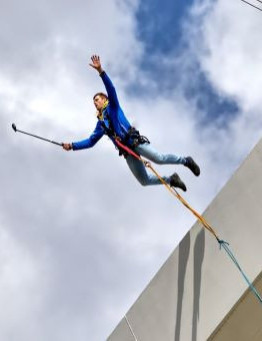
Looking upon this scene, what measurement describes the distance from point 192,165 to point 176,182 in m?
0.25

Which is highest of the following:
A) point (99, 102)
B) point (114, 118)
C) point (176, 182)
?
point (99, 102)

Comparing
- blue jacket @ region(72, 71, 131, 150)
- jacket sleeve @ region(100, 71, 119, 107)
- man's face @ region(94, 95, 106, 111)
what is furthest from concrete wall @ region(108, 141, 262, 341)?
man's face @ region(94, 95, 106, 111)

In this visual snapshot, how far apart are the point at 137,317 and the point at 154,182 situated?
1461 millimetres

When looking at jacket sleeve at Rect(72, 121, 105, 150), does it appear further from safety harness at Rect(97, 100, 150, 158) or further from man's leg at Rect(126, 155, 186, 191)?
man's leg at Rect(126, 155, 186, 191)

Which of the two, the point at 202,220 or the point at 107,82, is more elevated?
the point at 107,82

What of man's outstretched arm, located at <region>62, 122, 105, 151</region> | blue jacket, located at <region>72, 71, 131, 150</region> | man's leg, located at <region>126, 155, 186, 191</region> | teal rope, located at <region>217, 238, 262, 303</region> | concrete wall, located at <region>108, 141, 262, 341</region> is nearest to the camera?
teal rope, located at <region>217, 238, 262, 303</region>

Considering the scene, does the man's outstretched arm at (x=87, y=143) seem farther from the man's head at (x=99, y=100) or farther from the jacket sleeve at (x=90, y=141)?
the man's head at (x=99, y=100)

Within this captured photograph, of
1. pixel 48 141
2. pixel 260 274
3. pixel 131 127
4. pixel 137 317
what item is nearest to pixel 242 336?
pixel 260 274

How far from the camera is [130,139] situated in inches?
247

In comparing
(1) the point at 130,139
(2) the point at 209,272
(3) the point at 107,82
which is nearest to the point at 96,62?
(3) the point at 107,82

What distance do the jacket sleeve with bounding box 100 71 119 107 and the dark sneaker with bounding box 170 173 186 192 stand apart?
3.20 ft

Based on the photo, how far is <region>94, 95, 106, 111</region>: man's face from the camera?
6480mm

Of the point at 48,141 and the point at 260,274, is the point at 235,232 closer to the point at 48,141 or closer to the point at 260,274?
the point at 260,274

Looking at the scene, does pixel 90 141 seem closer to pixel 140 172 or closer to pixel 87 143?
pixel 87 143
